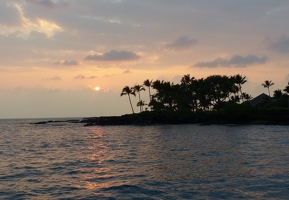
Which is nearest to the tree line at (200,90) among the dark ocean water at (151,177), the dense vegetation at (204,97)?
the dense vegetation at (204,97)

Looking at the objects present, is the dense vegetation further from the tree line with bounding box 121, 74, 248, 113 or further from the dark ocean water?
the dark ocean water

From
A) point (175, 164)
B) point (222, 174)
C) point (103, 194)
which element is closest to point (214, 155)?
point (175, 164)

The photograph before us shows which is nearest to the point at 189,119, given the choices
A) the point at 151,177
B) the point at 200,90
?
the point at 200,90

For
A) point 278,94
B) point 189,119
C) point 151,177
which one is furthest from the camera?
point 278,94

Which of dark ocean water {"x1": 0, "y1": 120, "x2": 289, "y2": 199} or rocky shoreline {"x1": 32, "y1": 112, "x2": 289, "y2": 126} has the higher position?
rocky shoreline {"x1": 32, "y1": 112, "x2": 289, "y2": 126}

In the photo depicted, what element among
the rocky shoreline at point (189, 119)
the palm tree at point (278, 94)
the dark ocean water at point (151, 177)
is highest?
the palm tree at point (278, 94)

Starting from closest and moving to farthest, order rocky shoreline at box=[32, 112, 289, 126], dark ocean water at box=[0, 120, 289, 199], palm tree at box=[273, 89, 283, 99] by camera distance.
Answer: dark ocean water at box=[0, 120, 289, 199]
rocky shoreline at box=[32, 112, 289, 126]
palm tree at box=[273, 89, 283, 99]

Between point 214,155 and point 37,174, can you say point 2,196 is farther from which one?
point 214,155

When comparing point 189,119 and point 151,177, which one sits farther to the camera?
point 189,119

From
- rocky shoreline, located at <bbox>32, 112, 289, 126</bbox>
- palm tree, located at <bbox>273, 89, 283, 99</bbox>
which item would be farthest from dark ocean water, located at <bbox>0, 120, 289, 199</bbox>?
palm tree, located at <bbox>273, 89, 283, 99</bbox>

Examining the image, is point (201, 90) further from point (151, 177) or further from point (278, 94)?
point (151, 177)

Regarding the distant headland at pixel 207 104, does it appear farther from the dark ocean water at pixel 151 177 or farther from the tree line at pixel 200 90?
the dark ocean water at pixel 151 177

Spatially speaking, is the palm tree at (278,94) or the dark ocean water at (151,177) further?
the palm tree at (278,94)

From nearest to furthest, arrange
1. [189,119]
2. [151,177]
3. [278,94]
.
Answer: [151,177], [189,119], [278,94]
